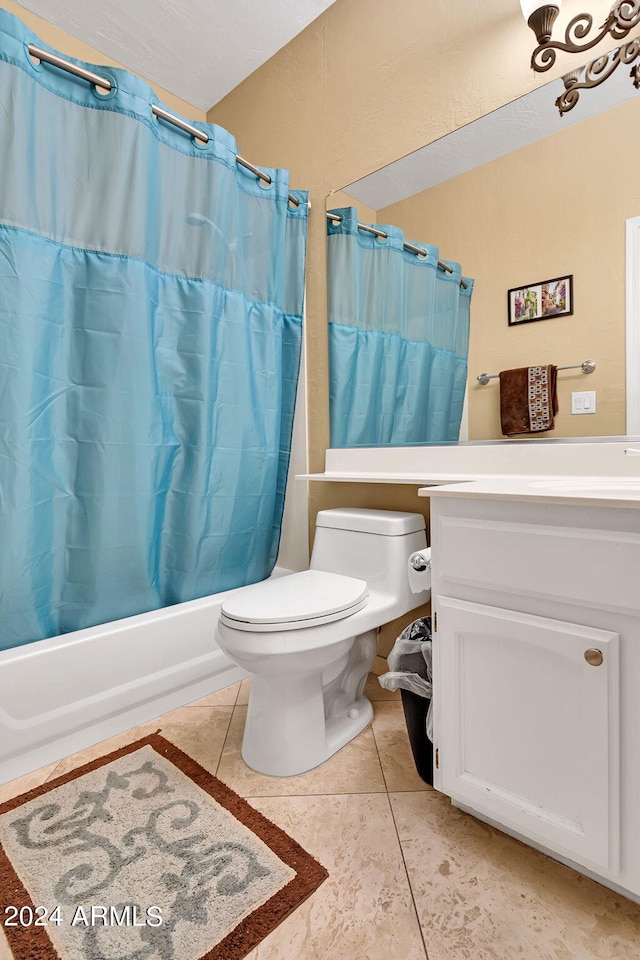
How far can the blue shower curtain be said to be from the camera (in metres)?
1.25

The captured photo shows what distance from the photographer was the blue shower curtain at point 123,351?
1.25 m

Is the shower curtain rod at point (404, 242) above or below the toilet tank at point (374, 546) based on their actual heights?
above

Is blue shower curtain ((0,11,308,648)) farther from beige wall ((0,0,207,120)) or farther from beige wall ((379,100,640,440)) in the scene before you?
beige wall ((379,100,640,440))

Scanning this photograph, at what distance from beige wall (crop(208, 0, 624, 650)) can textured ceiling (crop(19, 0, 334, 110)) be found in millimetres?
78

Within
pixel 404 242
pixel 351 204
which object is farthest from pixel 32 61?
pixel 404 242

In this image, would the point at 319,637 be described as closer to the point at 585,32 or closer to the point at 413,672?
the point at 413,672

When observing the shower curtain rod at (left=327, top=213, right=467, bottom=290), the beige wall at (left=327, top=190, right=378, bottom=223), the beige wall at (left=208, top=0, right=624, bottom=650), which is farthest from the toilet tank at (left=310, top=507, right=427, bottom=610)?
the beige wall at (left=327, top=190, right=378, bottom=223)

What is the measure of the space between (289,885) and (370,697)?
0.74 metres

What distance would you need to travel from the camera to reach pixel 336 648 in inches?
49.1

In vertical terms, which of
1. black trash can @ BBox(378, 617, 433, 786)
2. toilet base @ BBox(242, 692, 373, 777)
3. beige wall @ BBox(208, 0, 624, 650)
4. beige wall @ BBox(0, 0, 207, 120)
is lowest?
toilet base @ BBox(242, 692, 373, 777)

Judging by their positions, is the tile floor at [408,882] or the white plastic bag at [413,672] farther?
the white plastic bag at [413,672]

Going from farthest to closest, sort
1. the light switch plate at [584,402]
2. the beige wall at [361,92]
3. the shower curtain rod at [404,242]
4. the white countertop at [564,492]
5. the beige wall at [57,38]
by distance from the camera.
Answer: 1. the beige wall at [57,38]
2. the shower curtain rod at [404,242]
3. the beige wall at [361,92]
4. the light switch plate at [584,402]
5. the white countertop at [564,492]

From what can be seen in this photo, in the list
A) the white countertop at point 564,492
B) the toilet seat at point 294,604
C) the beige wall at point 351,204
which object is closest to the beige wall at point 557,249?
the white countertop at point 564,492

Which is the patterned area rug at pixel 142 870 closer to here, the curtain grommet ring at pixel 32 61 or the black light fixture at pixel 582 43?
the curtain grommet ring at pixel 32 61
